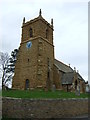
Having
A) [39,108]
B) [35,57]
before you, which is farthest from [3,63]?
[39,108]

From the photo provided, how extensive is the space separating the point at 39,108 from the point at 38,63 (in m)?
14.1

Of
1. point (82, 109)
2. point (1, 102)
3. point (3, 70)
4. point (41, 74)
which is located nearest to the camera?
point (1, 102)

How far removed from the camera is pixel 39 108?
53.2ft

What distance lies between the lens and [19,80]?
32219mm

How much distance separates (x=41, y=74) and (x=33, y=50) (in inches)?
199

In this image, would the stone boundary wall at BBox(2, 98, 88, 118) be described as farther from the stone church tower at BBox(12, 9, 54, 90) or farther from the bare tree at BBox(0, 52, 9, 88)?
the bare tree at BBox(0, 52, 9, 88)

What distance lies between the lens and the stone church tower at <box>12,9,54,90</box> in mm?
29656

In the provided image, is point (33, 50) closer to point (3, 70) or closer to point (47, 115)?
point (3, 70)

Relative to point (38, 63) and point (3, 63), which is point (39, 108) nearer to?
point (38, 63)

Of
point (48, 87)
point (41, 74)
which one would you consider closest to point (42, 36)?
point (41, 74)

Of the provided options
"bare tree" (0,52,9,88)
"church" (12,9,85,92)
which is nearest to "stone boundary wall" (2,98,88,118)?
"church" (12,9,85,92)

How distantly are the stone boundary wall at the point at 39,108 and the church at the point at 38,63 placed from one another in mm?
10310

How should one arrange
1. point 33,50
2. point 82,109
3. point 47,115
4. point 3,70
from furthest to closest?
point 3,70 < point 33,50 < point 82,109 < point 47,115

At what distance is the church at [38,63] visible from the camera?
29.8m
